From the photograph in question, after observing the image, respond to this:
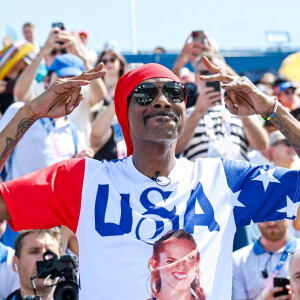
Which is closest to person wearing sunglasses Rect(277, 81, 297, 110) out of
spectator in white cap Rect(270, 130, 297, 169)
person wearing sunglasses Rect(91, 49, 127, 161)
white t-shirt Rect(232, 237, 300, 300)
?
spectator in white cap Rect(270, 130, 297, 169)

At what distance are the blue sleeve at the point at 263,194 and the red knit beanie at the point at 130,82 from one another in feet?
1.74

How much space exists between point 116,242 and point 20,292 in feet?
5.98

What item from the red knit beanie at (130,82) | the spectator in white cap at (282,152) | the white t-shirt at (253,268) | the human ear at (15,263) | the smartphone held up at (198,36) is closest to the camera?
the red knit beanie at (130,82)

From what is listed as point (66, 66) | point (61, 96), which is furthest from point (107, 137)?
point (61, 96)

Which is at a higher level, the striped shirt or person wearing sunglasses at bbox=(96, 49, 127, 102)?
person wearing sunglasses at bbox=(96, 49, 127, 102)

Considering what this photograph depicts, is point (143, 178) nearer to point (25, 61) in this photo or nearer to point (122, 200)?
point (122, 200)

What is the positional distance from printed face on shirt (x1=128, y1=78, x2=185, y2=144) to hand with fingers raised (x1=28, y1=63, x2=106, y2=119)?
0.83ft

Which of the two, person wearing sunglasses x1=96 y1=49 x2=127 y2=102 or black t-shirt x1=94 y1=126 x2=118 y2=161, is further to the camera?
person wearing sunglasses x1=96 y1=49 x2=127 y2=102

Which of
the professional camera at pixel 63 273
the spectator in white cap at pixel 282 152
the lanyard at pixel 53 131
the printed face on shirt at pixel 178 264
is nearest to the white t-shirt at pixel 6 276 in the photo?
the lanyard at pixel 53 131

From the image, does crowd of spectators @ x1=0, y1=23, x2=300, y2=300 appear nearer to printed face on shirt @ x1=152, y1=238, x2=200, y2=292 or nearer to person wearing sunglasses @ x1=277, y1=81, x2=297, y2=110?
printed face on shirt @ x1=152, y1=238, x2=200, y2=292

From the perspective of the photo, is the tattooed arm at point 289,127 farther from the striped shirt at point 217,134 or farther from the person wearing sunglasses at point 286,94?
the person wearing sunglasses at point 286,94

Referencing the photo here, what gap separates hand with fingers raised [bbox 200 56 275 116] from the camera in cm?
282

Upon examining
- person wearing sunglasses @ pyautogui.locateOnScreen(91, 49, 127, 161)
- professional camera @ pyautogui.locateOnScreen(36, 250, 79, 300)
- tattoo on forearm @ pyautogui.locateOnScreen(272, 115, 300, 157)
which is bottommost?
person wearing sunglasses @ pyautogui.locateOnScreen(91, 49, 127, 161)

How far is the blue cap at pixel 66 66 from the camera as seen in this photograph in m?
5.18
